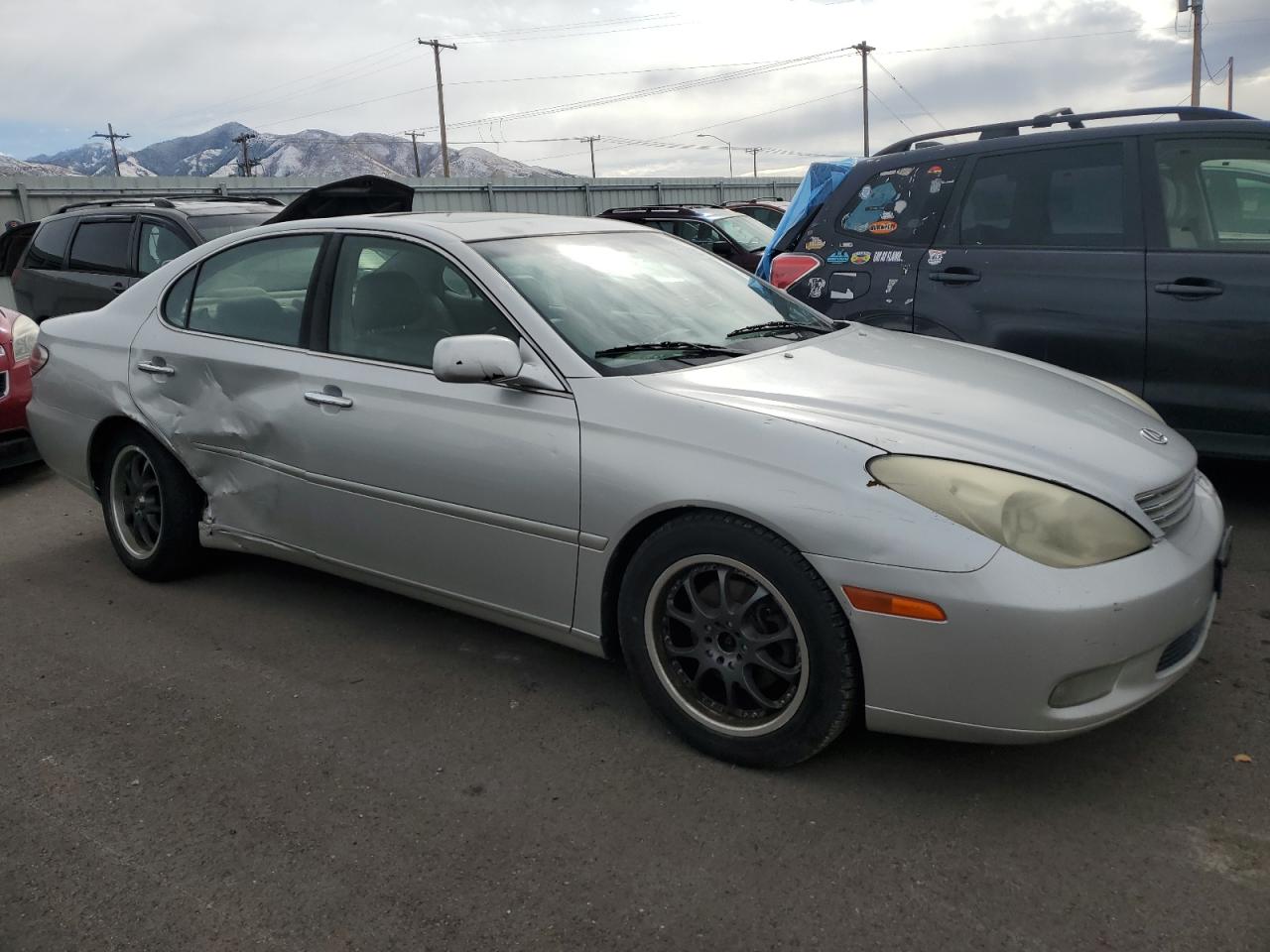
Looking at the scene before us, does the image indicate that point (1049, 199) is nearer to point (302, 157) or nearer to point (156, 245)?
point (156, 245)

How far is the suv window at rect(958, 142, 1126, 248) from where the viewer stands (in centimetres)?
492

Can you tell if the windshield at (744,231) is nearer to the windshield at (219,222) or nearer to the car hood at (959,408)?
the windshield at (219,222)

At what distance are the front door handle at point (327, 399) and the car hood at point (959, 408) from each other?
3.76 feet

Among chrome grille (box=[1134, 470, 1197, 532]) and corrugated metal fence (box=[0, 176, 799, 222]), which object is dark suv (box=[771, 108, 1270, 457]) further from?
corrugated metal fence (box=[0, 176, 799, 222])

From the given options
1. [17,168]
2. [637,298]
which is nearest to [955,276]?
[637,298]

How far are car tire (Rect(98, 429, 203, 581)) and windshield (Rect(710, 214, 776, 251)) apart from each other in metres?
9.78

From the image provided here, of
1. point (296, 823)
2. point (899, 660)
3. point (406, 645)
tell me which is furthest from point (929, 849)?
point (406, 645)

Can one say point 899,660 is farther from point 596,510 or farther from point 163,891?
point 163,891

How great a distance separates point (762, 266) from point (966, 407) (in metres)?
3.65

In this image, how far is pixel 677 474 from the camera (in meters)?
2.88

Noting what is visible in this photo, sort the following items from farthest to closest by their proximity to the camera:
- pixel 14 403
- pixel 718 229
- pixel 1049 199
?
pixel 718 229 < pixel 14 403 < pixel 1049 199

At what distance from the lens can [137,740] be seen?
3.26 meters

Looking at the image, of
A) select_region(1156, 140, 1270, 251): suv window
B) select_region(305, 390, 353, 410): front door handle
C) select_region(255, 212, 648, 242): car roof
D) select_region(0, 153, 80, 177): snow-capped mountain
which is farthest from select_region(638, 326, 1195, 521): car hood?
select_region(0, 153, 80, 177): snow-capped mountain

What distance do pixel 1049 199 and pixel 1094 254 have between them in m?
0.38
